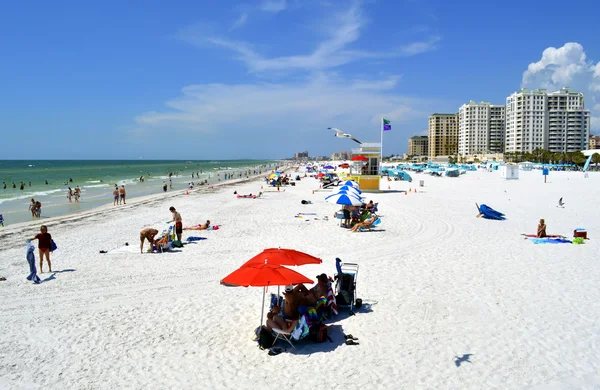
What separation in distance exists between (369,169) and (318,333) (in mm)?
23806

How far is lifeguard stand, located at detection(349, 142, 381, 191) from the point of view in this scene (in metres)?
27.8

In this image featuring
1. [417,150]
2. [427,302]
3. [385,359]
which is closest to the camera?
[385,359]

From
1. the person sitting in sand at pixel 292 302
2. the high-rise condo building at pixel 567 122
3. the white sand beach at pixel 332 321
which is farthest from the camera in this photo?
the high-rise condo building at pixel 567 122

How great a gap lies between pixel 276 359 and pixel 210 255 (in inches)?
241

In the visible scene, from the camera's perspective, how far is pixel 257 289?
786cm

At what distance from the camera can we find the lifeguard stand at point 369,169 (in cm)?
2775

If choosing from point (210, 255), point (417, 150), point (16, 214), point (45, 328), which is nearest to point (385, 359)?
point (45, 328)

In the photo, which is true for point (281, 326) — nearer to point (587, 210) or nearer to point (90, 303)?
point (90, 303)

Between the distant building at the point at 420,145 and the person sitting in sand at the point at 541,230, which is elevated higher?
the distant building at the point at 420,145

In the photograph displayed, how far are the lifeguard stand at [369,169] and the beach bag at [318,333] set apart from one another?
74.8ft

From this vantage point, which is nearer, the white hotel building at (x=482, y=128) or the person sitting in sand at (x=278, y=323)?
the person sitting in sand at (x=278, y=323)

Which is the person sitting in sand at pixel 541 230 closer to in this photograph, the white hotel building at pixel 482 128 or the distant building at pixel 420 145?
the white hotel building at pixel 482 128

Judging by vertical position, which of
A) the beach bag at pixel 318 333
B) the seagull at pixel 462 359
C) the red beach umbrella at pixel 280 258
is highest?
the red beach umbrella at pixel 280 258

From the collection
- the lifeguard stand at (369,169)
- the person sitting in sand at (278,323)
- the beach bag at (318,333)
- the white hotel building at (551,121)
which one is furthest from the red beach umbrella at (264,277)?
the white hotel building at (551,121)
